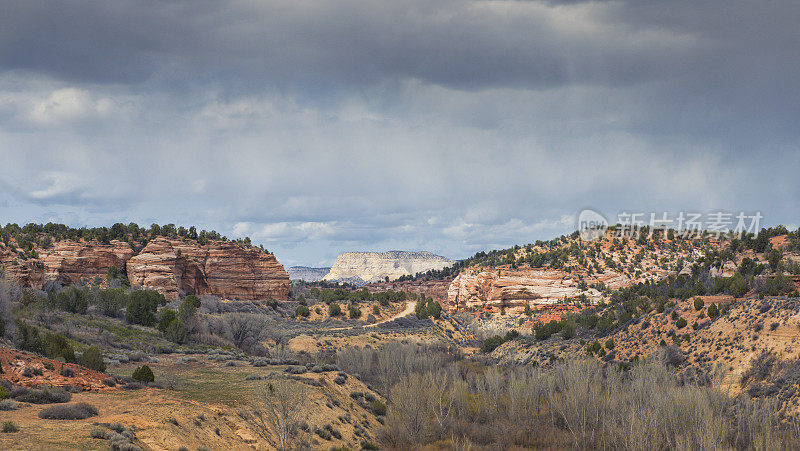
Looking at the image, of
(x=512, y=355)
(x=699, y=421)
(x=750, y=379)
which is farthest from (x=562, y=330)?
(x=699, y=421)

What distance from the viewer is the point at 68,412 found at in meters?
19.4

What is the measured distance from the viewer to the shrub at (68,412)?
19156 mm

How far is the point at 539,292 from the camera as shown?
105 meters

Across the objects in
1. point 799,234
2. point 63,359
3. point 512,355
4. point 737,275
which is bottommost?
point 512,355

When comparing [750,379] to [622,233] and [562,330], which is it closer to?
[562,330]

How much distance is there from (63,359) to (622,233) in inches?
4926

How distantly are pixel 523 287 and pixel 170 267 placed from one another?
71071mm

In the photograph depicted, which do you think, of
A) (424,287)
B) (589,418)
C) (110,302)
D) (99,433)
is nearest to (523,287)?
(424,287)

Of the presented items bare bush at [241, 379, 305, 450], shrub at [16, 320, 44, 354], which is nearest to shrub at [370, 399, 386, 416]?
bare bush at [241, 379, 305, 450]

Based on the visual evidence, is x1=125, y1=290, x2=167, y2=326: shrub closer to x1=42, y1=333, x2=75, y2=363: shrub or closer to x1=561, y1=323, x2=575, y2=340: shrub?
x1=42, y1=333, x2=75, y2=363: shrub

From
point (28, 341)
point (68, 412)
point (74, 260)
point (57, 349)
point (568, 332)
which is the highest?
point (74, 260)

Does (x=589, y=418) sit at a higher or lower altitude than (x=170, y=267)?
lower

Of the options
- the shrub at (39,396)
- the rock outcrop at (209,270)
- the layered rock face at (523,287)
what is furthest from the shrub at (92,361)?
the layered rock face at (523,287)

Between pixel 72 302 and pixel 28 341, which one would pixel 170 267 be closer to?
pixel 72 302
